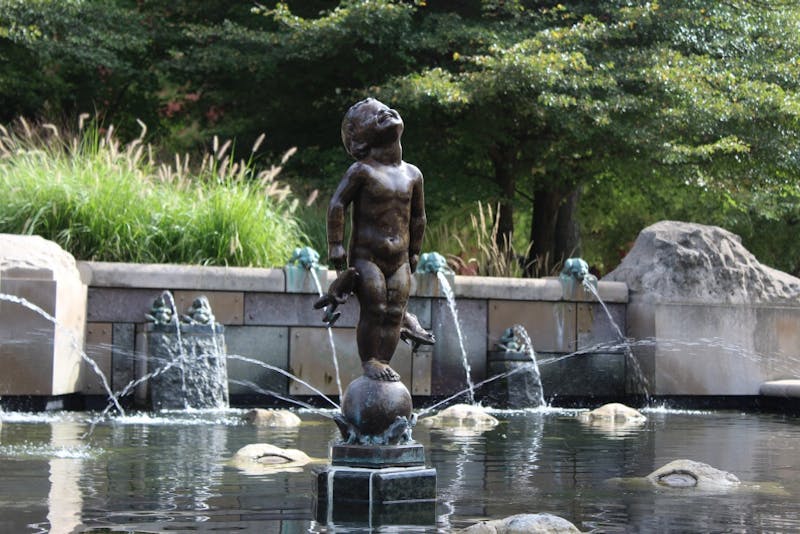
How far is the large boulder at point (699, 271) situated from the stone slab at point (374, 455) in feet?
28.7

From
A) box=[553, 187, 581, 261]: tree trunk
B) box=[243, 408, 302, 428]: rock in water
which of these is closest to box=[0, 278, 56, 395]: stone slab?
box=[243, 408, 302, 428]: rock in water

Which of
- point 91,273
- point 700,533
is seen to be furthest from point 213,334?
point 700,533

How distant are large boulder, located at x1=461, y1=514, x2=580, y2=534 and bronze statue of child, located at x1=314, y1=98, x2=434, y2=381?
0.97 metres

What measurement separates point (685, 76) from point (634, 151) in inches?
58.0

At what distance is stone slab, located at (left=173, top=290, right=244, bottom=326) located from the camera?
12.8 meters

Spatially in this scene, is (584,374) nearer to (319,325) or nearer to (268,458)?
(319,325)

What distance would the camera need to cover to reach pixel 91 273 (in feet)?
41.0

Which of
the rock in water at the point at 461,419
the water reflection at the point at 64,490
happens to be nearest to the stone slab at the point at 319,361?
the rock in water at the point at 461,419

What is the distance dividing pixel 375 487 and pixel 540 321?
8660 mm

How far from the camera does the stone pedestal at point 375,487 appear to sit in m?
5.58

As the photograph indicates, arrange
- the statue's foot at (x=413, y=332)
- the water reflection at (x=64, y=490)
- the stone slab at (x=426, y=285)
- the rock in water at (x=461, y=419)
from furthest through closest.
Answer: the stone slab at (x=426, y=285) < the rock in water at (x=461, y=419) < the statue's foot at (x=413, y=332) < the water reflection at (x=64, y=490)

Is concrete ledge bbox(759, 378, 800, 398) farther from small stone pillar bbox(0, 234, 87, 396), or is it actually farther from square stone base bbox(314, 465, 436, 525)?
square stone base bbox(314, 465, 436, 525)

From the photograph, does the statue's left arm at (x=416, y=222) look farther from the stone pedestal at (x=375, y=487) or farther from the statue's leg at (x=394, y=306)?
the stone pedestal at (x=375, y=487)

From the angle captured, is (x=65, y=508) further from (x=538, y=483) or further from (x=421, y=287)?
(x=421, y=287)
